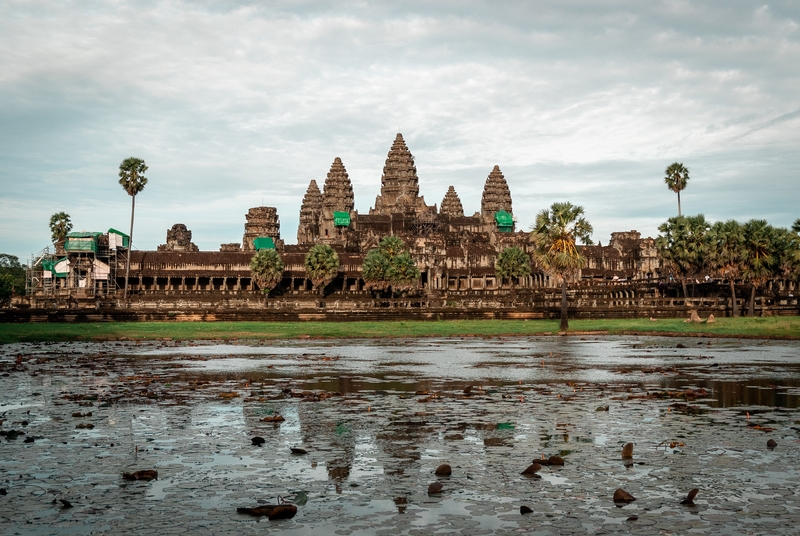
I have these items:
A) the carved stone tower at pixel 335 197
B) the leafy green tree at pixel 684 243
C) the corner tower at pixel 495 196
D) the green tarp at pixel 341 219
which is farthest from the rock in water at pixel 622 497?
the corner tower at pixel 495 196

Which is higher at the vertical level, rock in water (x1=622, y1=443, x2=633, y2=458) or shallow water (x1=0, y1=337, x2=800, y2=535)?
rock in water (x1=622, y1=443, x2=633, y2=458)

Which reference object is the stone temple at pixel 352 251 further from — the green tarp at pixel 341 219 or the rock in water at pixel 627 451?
the rock in water at pixel 627 451

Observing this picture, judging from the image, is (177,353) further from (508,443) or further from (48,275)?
(48,275)

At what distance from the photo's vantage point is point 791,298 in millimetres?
78750

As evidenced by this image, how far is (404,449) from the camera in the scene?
12.5 meters

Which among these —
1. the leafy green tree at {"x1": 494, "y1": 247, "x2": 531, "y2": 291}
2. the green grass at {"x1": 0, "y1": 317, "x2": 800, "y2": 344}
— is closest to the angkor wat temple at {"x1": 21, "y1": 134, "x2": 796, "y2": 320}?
the leafy green tree at {"x1": 494, "y1": 247, "x2": 531, "y2": 291}

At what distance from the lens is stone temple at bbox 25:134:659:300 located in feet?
389

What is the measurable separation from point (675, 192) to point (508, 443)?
9670cm

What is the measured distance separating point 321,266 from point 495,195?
286ft

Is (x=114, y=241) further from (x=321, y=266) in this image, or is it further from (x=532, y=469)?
(x=532, y=469)

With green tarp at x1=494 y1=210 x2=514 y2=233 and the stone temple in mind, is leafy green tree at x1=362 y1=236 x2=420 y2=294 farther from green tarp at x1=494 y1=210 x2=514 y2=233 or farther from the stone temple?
green tarp at x1=494 y1=210 x2=514 y2=233

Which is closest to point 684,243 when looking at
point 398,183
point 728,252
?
point 728,252

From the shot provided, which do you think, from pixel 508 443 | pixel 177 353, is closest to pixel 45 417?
pixel 508 443

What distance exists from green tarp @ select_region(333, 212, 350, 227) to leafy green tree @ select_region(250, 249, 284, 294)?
2243 inches
